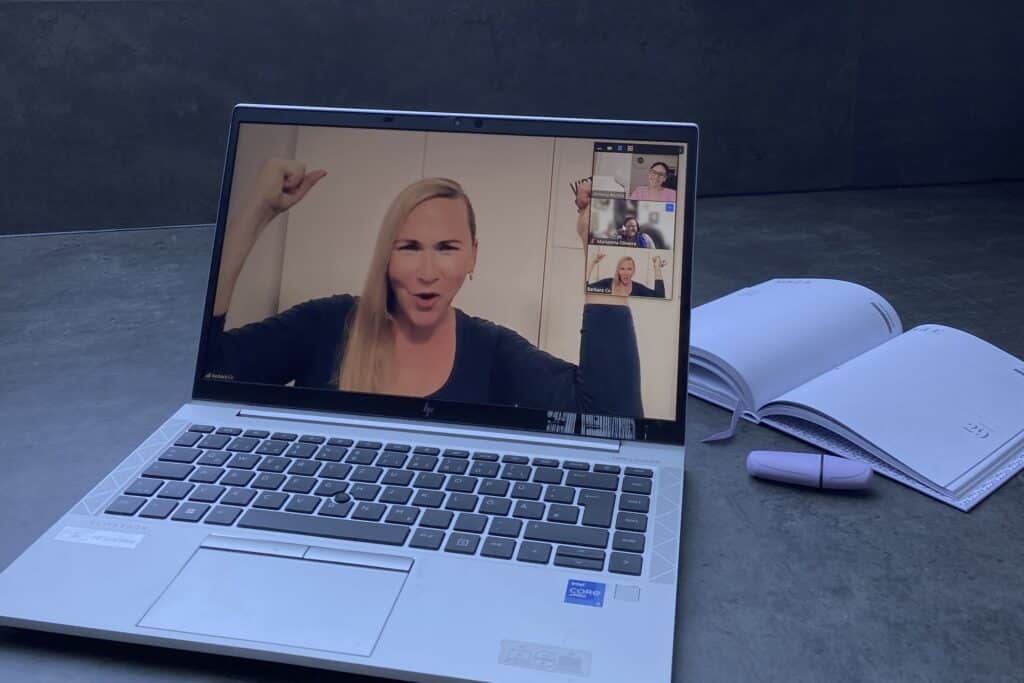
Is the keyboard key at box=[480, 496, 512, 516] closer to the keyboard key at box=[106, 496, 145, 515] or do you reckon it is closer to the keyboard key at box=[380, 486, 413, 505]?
the keyboard key at box=[380, 486, 413, 505]

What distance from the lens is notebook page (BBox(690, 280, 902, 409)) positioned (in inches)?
33.5

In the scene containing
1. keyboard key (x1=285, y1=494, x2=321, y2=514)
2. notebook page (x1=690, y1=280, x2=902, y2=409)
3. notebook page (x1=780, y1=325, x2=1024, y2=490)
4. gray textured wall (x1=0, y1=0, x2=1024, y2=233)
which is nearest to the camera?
keyboard key (x1=285, y1=494, x2=321, y2=514)

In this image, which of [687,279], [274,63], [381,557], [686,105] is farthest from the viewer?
[686,105]

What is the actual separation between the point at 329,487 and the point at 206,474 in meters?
0.09

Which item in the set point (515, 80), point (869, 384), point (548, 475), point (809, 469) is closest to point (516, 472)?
point (548, 475)

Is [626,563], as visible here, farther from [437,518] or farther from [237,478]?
[237,478]

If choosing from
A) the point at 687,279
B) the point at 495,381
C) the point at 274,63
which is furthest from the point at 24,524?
the point at 274,63

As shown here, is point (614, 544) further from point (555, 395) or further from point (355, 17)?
point (355, 17)

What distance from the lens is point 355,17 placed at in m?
1.61

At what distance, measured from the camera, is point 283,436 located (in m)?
0.74

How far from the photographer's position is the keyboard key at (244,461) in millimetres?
699

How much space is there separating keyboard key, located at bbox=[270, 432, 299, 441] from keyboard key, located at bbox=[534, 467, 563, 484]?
0.19 meters

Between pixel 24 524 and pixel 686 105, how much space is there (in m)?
A: 1.37

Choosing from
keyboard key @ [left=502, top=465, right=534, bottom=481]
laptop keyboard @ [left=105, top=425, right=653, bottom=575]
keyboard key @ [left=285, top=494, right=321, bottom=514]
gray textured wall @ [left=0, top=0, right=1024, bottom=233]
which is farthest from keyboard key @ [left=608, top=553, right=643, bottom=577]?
gray textured wall @ [left=0, top=0, right=1024, bottom=233]
